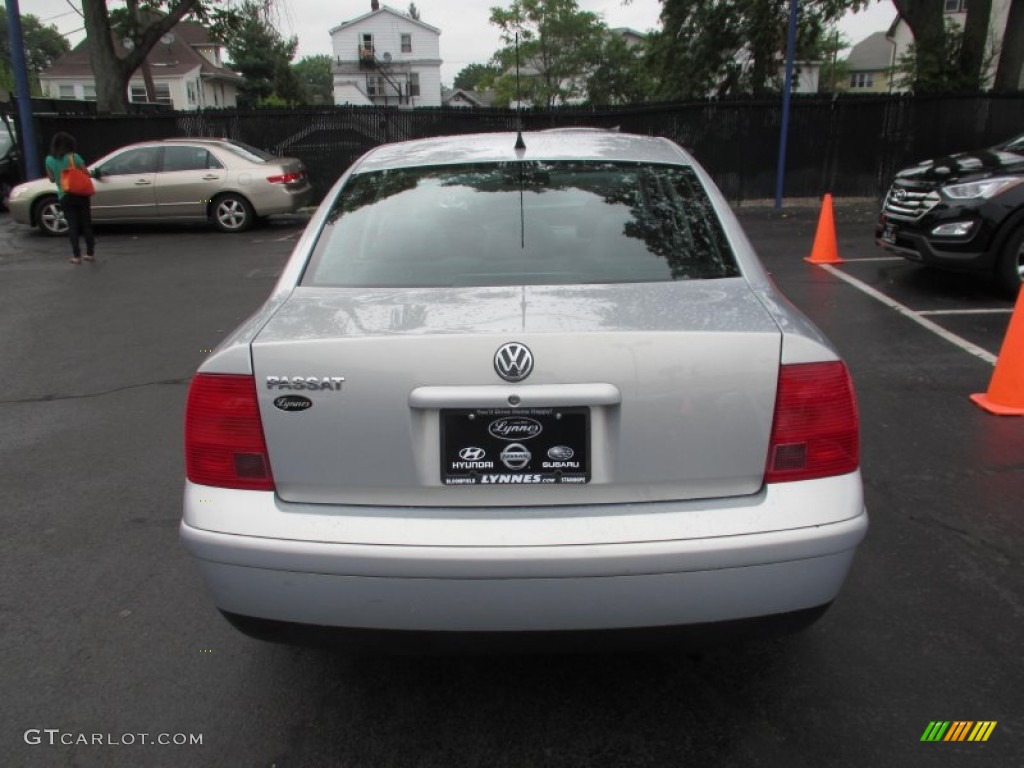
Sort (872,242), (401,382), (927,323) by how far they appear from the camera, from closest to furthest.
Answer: (401,382) < (927,323) < (872,242)

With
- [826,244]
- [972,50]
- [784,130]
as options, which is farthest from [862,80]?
[826,244]

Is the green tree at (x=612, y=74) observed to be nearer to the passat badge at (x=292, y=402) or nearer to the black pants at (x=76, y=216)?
the black pants at (x=76, y=216)

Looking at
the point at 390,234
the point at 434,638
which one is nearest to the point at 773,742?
the point at 434,638

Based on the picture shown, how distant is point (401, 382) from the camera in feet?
6.72

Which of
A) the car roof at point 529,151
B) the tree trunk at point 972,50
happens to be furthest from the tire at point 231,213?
the tree trunk at point 972,50

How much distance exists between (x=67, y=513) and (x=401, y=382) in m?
2.69

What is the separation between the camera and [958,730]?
7.70 feet

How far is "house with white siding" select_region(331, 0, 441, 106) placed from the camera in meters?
68.6

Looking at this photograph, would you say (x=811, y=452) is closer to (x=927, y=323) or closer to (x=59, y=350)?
(x=927, y=323)

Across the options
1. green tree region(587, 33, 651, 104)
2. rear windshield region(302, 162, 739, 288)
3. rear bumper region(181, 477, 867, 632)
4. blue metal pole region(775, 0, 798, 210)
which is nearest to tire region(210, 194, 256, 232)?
blue metal pole region(775, 0, 798, 210)

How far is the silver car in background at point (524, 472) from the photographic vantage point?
2.03 meters

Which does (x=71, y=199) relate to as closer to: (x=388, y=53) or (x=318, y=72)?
(x=388, y=53)

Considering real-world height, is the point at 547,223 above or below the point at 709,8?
below

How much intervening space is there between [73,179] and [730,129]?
38.7 ft
